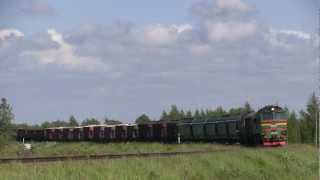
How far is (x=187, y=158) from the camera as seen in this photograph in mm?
26234

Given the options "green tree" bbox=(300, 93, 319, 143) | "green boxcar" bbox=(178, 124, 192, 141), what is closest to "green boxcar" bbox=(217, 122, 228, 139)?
"green boxcar" bbox=(178, 124, 192, 141)

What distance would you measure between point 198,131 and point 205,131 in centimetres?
171

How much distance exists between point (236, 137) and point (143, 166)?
27.6 meters

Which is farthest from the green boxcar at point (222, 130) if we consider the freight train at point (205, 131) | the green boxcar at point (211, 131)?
the green boxcar at point (211, 131)

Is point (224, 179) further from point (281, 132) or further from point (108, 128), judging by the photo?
point (108, 128)

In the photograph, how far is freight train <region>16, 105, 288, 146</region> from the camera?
1747 inches

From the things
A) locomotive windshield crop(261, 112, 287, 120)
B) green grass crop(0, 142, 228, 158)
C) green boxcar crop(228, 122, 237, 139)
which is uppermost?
locomotive windshield crop(261, 112, 287, 120)

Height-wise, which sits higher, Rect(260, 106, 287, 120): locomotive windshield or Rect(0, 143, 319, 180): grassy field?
Rect(260, 106, 287, 120): locomotive windshield

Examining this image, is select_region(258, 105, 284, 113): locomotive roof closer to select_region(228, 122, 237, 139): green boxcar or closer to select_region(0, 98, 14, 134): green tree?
select_region(228, 122, 237, 139): green boxcar

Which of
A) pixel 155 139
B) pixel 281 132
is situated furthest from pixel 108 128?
pixel 281 132

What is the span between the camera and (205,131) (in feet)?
185

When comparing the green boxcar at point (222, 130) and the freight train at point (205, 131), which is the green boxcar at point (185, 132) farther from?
the green boxcar at point (222, 130)

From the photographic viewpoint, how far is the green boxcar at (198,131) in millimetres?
57016

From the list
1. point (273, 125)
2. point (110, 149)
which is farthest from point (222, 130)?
point (110, 149)
